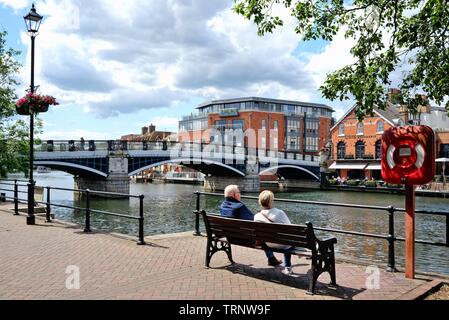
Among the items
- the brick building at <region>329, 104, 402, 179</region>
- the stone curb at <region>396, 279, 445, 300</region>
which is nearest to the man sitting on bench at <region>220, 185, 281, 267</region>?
the stone curb at <region>396, 279, 445, 300</region>

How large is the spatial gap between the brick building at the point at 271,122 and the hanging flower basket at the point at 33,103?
7114 centimetres

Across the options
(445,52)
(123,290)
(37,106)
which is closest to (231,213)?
(123,290)

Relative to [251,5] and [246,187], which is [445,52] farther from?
[246,187]

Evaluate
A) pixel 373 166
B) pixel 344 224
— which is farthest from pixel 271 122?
pixel 344 224

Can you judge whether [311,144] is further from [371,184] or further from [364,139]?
[371,184]

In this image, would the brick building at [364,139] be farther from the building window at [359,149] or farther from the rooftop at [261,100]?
the rooftop at [261,100]

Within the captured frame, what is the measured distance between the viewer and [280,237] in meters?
5.92

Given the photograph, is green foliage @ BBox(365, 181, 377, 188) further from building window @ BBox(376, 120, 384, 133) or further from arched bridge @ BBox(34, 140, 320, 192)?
arched bridge @ BBox(34, 140, 320, 192)

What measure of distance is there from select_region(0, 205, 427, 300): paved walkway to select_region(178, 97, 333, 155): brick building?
7452 centimetres

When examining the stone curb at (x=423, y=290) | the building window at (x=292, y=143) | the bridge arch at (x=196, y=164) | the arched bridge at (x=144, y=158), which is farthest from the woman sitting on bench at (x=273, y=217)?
the building window at (x=292, y=143)

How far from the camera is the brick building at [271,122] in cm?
8494

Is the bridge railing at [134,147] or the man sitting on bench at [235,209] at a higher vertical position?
the bridge railing at [134,147]

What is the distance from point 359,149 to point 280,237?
56932 mm
